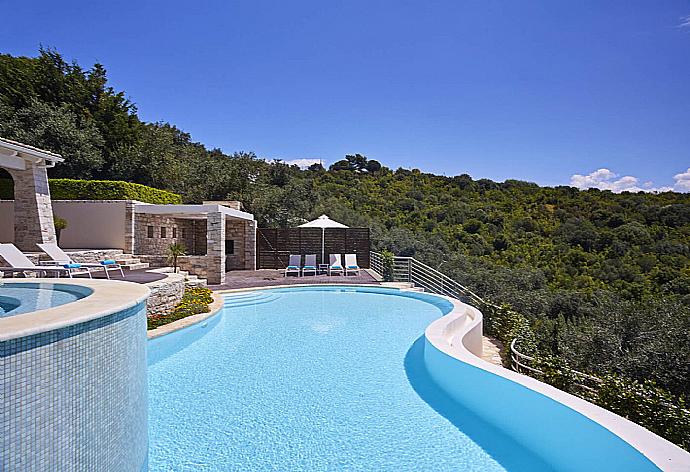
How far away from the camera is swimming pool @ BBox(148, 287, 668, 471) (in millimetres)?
3879

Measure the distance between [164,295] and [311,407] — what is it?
537cm

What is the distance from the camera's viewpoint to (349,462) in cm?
382

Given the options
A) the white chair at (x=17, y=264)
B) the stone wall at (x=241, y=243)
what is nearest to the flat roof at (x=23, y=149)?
the white chair at (x=17, y=264)

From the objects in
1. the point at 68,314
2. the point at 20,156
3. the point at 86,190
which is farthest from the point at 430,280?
the point at 68,314

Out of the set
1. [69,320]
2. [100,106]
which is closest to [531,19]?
[69,320]

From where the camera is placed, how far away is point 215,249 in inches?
576

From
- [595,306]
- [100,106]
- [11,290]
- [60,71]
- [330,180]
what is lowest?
[595,306]

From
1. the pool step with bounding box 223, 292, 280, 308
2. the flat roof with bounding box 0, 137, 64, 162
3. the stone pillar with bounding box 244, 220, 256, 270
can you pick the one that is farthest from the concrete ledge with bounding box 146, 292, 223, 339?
the stone pillar with bounding box 244, 220, 256, 270

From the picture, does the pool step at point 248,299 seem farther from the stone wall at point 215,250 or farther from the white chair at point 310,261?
the white chair at point 310,261

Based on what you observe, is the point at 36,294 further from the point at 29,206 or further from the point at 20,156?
the point at 29,206

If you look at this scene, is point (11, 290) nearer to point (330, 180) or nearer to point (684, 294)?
point (684, 294)

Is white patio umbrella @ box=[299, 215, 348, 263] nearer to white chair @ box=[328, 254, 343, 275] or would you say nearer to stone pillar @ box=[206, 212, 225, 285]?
white chair @ box=[328, 254, 343, 275]

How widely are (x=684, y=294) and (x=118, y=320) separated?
73.8ft

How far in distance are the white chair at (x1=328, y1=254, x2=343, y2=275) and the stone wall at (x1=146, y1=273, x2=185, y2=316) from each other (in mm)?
7766
